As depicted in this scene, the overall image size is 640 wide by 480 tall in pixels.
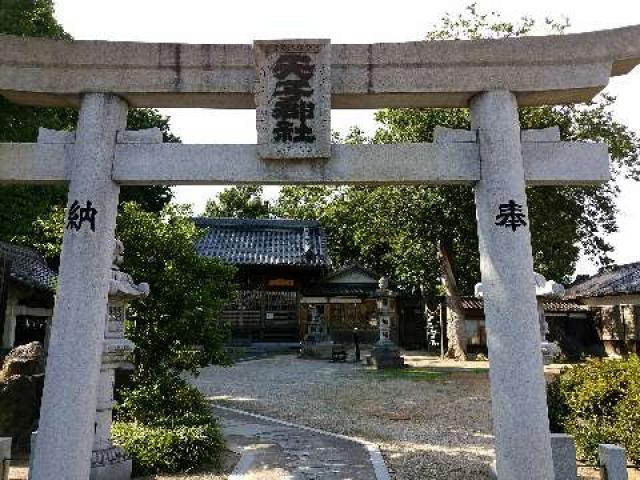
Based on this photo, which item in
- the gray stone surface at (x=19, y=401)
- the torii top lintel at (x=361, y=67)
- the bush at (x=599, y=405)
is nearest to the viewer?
the torii top lintel at (x=361, y=67)

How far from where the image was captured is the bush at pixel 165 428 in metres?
7.00

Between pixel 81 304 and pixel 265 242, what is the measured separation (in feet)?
79.7

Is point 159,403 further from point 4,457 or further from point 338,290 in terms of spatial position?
point 338,290

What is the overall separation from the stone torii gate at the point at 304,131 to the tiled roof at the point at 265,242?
20892 mm

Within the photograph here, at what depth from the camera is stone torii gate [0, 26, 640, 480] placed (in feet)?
17.2

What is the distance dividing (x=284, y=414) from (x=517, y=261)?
791 centimetres

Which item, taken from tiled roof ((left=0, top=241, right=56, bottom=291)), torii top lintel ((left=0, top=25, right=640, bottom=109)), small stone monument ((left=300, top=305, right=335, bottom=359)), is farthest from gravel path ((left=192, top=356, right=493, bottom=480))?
tiled roof ((left=0, top=241, right=56, bottom=291))

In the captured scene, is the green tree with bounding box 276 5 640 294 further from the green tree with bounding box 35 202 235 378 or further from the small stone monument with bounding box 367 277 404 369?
the green tree with bounding box 35 202 235 378

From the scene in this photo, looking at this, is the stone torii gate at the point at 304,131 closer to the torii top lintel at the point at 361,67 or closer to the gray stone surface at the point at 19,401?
the torii top lintel at the point at 361,67

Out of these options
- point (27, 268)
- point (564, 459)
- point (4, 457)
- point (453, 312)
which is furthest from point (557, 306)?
point (4, 457)

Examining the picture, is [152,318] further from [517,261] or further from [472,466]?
[517,261]

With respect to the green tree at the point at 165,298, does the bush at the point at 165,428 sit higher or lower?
lower

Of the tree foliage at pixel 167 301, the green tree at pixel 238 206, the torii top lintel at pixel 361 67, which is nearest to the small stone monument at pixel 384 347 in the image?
the tree foliage at pixel 167 301

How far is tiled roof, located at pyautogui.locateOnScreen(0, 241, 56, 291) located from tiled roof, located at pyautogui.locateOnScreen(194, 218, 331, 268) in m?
9.50
